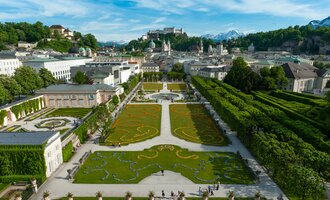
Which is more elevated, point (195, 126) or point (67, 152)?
point (67, 152)

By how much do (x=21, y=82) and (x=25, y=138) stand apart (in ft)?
169

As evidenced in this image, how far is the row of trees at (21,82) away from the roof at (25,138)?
3306 cm

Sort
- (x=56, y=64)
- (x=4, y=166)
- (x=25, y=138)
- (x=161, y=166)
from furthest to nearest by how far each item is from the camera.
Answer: (x=56, y=64)
(x=161, y=166)
(x=25, y=138)
(x=4, y=166)

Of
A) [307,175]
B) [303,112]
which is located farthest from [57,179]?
[303,112]

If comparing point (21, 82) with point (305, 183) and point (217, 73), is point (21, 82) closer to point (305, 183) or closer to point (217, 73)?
→ point (305, 183)

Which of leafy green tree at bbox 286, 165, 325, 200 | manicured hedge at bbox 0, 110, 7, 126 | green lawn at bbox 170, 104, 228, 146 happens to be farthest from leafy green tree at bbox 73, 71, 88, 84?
leafy green tree at bbox 286, 165, 325, 200

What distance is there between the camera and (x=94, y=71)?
104 m

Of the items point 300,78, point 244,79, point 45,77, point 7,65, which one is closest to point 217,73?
point 244,79

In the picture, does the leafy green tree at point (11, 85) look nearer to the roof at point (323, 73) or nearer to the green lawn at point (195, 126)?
the green lawn at point (195, 126)

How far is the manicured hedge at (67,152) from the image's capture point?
135ft

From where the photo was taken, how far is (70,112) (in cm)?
7350

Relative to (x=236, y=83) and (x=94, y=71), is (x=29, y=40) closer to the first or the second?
(x=94, y=71)

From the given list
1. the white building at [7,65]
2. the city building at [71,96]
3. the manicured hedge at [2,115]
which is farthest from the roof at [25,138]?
the white building at [7,65]

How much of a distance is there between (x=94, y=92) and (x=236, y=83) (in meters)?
56.6
